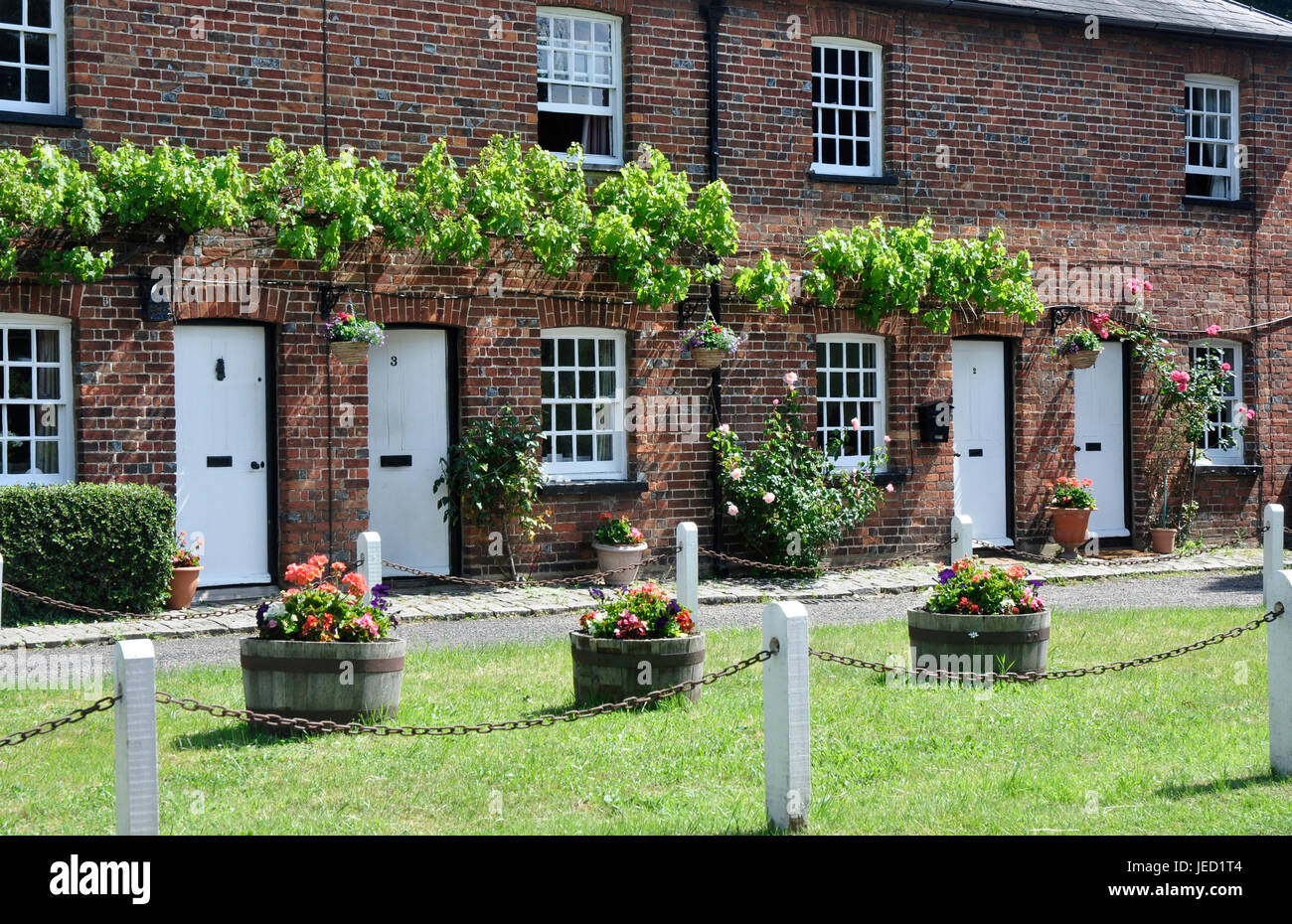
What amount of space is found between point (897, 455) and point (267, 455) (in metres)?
7.15

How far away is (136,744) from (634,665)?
3.64 m

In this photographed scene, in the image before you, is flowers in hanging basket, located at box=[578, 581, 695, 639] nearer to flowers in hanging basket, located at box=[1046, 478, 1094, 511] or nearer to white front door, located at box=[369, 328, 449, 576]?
white front door, located at box=[369, 328, 449, 576]

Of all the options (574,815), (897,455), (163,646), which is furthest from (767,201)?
(574,815)

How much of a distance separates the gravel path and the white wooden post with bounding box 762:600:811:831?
5.38 m

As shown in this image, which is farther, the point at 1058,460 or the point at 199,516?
the point at 1058,460

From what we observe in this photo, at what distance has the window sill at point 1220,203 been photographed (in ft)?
62.8

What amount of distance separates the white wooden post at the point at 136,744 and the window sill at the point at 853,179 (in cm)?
1244

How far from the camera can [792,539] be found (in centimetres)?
1577

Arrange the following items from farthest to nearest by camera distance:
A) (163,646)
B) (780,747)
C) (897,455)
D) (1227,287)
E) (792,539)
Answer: (1227,287), (897,455), (792,539), (163,646), (780,747)

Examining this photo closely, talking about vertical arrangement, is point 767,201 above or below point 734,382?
above

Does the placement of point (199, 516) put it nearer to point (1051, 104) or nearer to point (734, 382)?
point (734, 382)

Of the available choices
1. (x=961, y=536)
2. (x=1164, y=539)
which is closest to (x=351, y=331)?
(x=961, y=536)

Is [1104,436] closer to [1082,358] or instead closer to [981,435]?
[1082,358]

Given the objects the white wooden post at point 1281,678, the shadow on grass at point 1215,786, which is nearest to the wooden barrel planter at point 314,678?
the shadow on grass at point 1215,786
